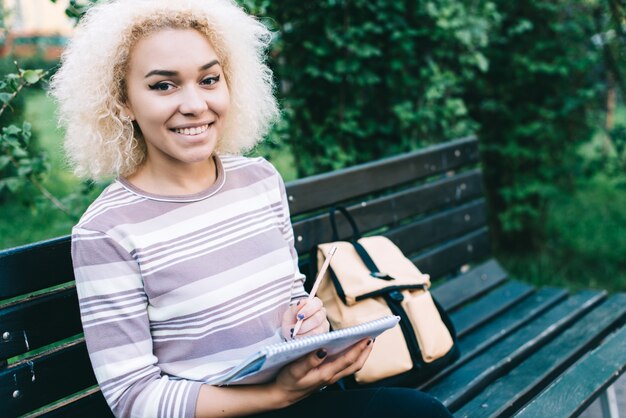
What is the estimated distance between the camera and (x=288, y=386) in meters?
1.61

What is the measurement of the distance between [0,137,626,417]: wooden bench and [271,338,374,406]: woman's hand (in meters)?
0.63

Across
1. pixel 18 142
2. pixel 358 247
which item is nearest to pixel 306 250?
pixel 358 247

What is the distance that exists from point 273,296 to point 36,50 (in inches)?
228

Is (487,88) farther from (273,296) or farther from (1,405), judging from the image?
(1,405)

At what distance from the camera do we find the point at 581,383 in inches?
92.5

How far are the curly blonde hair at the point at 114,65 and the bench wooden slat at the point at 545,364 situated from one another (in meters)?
1.32

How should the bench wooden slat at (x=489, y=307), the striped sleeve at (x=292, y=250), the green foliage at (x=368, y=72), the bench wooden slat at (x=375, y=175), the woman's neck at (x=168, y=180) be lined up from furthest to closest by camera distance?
the green foliage at (x=368, y=72), the bench wooden slat at (x=489, y=307), the bench wooden slat at (x=375, y=175), the striped sleeve at (x=292, y=250), the woman's neck at (x=168, y=180)

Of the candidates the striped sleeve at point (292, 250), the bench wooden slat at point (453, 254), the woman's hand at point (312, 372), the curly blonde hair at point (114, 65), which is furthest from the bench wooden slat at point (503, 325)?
the curly blonde hair at point (114, 65)

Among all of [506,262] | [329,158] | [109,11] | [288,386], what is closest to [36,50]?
[329,158]

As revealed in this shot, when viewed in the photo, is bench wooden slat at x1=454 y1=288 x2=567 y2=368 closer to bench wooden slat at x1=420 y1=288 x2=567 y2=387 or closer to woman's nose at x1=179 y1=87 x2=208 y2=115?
bench wooden slat at x1=420 y1=288 x2=567 y2=387

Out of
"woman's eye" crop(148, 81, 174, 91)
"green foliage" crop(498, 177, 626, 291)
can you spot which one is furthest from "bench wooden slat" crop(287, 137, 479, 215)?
"green foliage" crop(498, 177, 626, 291)

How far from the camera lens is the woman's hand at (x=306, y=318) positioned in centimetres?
184

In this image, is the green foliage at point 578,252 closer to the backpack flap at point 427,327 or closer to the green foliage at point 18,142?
the backpack flap at point 427,327

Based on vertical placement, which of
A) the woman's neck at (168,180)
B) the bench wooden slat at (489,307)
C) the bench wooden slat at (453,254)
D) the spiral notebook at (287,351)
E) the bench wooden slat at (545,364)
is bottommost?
the bench wooden slat at (545,364)
